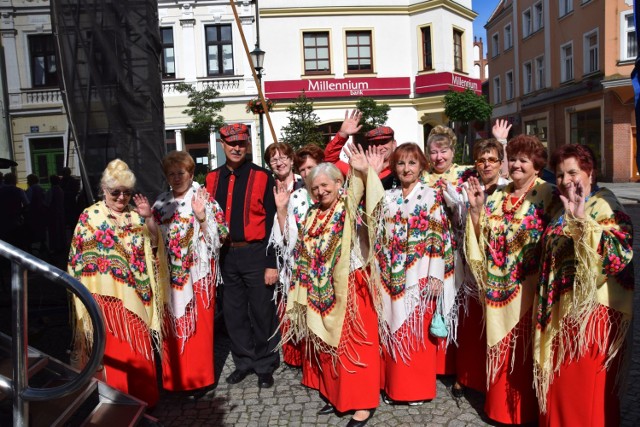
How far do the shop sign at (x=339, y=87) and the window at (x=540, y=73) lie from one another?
8.84m

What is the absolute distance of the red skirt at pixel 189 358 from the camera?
369 cm

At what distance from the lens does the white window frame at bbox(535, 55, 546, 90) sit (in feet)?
81.6

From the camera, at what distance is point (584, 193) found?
2.49m

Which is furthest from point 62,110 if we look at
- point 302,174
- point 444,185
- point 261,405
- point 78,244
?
point 444,185

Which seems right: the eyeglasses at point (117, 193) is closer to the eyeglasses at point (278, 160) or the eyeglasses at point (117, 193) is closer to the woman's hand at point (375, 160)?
the eyeglasses at point (278, 160)

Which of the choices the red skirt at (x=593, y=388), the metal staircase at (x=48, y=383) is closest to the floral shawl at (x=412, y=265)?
the red skirt at (x=593, y=388)

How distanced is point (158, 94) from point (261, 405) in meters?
3.29

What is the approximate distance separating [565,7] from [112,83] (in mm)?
23245

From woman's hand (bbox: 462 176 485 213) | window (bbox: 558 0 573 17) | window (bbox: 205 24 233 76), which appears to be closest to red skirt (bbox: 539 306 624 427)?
woman's hand (bbox: 462 176 485 213)

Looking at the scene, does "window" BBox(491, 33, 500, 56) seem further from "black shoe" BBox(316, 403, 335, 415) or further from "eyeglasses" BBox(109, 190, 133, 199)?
"eyeglasses" BBox(109, 190, 133, 199)

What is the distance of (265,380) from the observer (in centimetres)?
392

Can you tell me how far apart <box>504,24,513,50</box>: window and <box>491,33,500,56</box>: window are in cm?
132

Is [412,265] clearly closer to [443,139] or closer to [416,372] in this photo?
[416,372]

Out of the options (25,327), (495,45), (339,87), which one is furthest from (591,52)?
(25,327)
